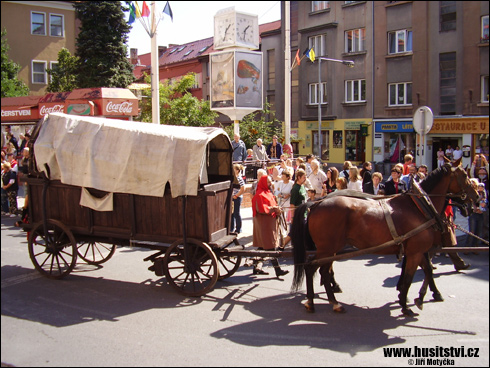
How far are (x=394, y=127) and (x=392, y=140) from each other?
0.71 metres

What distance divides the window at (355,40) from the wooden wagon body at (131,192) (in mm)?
23404

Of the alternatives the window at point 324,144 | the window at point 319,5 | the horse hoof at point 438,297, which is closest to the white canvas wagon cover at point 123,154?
the horse hoof at point 438,297

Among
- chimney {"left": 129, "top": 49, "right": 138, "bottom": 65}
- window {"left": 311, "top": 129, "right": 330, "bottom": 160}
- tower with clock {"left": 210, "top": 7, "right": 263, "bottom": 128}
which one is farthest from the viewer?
chimney {"left": 129, "top": 49, "right": 138, "bottom": 65}

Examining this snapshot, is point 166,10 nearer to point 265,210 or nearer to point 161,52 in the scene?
point 265,210

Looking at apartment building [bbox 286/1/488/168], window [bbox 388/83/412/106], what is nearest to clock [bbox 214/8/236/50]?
apartment building [bbox 286/1/488/168]

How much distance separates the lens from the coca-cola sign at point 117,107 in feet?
63.9

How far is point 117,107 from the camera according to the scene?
19547 millimetres

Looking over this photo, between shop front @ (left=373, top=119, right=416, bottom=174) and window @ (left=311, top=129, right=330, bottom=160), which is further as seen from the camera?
window @ (left=311, top=129, right=330, bottom=160)

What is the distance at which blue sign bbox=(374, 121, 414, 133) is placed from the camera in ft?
76.4

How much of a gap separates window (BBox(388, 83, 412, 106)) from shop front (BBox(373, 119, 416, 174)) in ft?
3.43

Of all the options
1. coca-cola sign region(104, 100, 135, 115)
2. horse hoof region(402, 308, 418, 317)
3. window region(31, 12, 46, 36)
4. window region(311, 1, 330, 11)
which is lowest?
horse hoof region(402, 308, 418, 317)

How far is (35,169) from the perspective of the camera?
7.79 meters

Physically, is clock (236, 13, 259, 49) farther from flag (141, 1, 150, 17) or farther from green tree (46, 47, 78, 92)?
green tree (46, 47, 78, 92)
